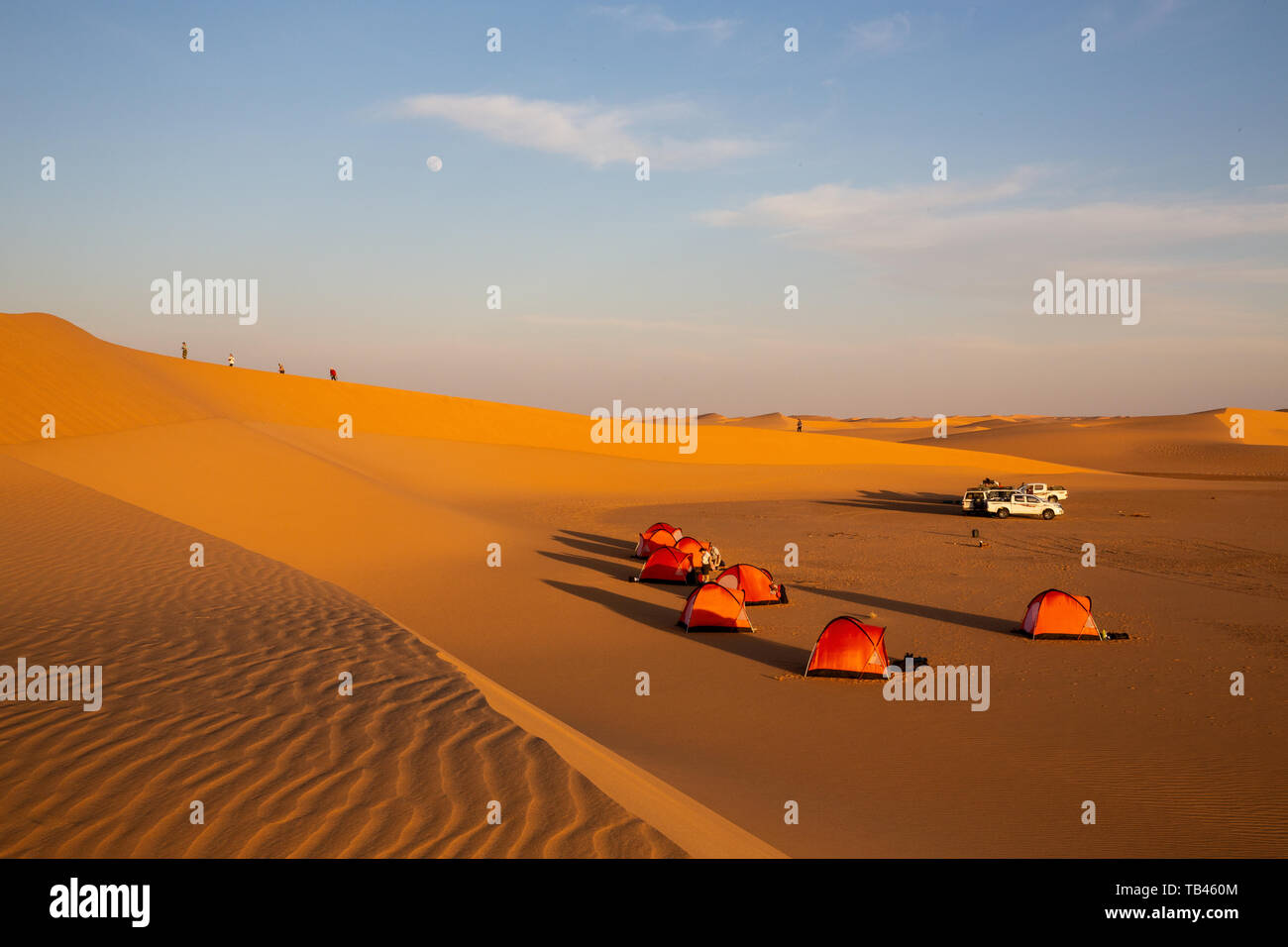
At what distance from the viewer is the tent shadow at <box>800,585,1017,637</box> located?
1596cm

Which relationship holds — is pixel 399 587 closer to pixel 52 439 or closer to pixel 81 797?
pixel 81 797

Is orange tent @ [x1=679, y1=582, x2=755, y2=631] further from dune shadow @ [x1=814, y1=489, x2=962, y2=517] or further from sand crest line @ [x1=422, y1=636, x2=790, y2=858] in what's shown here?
dune shadow @ [x1=814, y1=489, x2=962, y2=517]

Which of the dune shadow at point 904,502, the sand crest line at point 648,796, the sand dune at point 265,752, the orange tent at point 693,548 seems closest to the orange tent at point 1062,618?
the orange tent at point 693,548

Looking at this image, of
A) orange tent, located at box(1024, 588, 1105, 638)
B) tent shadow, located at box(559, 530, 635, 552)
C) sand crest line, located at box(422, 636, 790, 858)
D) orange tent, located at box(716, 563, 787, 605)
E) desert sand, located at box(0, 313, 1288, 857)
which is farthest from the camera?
tent shadow, located at box(559, 530, 635, 552)

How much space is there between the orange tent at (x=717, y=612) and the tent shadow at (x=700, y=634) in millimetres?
121

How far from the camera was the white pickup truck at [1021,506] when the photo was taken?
34594 mm

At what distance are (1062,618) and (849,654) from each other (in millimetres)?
4925

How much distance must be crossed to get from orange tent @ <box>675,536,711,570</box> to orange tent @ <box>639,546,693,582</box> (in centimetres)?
34

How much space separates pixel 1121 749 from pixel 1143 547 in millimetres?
19628

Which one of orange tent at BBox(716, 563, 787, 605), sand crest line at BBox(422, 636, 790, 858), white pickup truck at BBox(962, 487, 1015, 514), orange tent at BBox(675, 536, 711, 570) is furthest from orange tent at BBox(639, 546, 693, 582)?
white pickup truck at BBox(962, 487, 1015, 514)

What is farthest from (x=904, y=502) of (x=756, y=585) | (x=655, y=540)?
(x=756, y=585)

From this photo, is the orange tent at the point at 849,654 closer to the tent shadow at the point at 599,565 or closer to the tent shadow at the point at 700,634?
the tent shadow at the point at 700,634

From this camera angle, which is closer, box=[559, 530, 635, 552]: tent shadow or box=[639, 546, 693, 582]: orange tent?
box=[639, 546, 693, 582]: orange tent

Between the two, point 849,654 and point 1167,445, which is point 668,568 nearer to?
point 849,654
